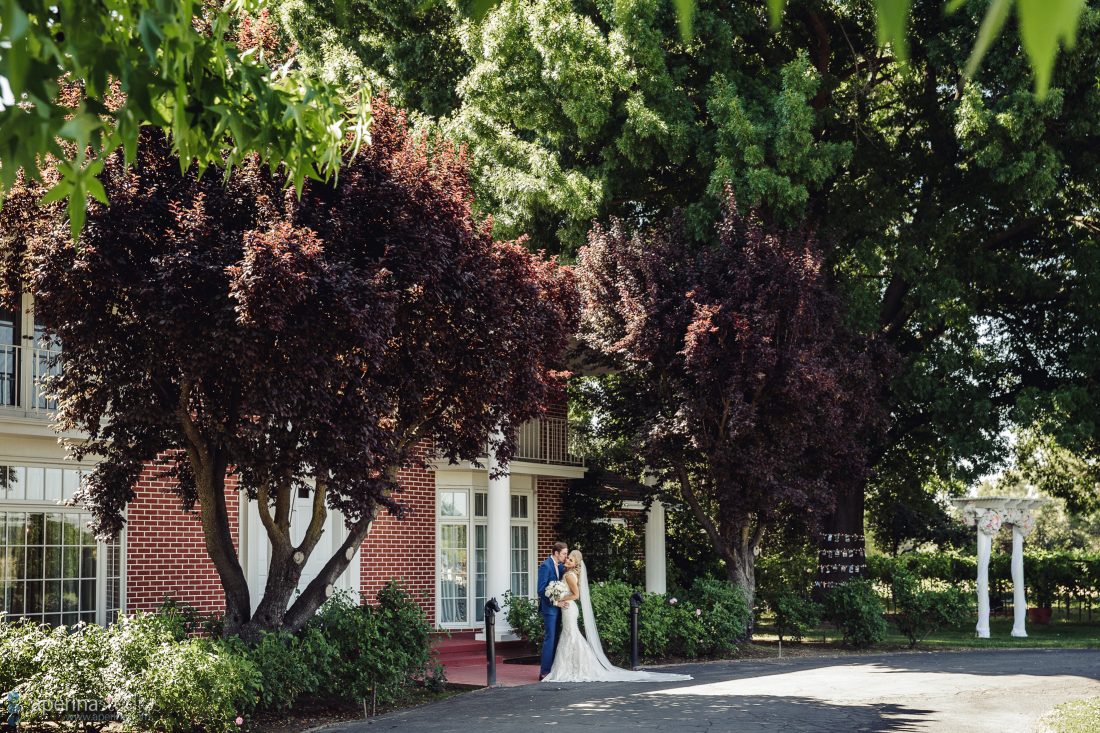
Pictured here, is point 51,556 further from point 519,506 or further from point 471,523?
point 519,506

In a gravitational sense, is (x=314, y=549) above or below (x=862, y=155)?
below

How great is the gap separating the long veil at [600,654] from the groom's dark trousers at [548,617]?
408 mm

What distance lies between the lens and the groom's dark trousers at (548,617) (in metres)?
16.5

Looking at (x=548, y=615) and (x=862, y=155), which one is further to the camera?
(x=862, y=155)

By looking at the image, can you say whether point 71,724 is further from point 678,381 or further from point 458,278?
point 678,381

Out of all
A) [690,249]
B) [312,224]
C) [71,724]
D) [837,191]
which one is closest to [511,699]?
[71,724]

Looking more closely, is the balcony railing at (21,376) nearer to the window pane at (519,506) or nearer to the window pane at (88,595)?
the window pane at (88,595)

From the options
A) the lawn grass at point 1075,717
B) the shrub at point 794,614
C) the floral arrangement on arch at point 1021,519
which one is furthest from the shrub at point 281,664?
the floral arrangement on arch at point 1021,519

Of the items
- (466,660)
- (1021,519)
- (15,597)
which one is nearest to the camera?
(15,597)

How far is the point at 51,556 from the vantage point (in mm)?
16484

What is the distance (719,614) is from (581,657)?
367 cm

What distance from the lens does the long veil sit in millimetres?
16062

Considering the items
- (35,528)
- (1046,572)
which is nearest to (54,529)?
(35,528)

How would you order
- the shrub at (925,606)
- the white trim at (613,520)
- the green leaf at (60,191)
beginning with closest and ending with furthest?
the green leaf at (60,191) < the shrub at (925,606) < the white trim at (613,520)
